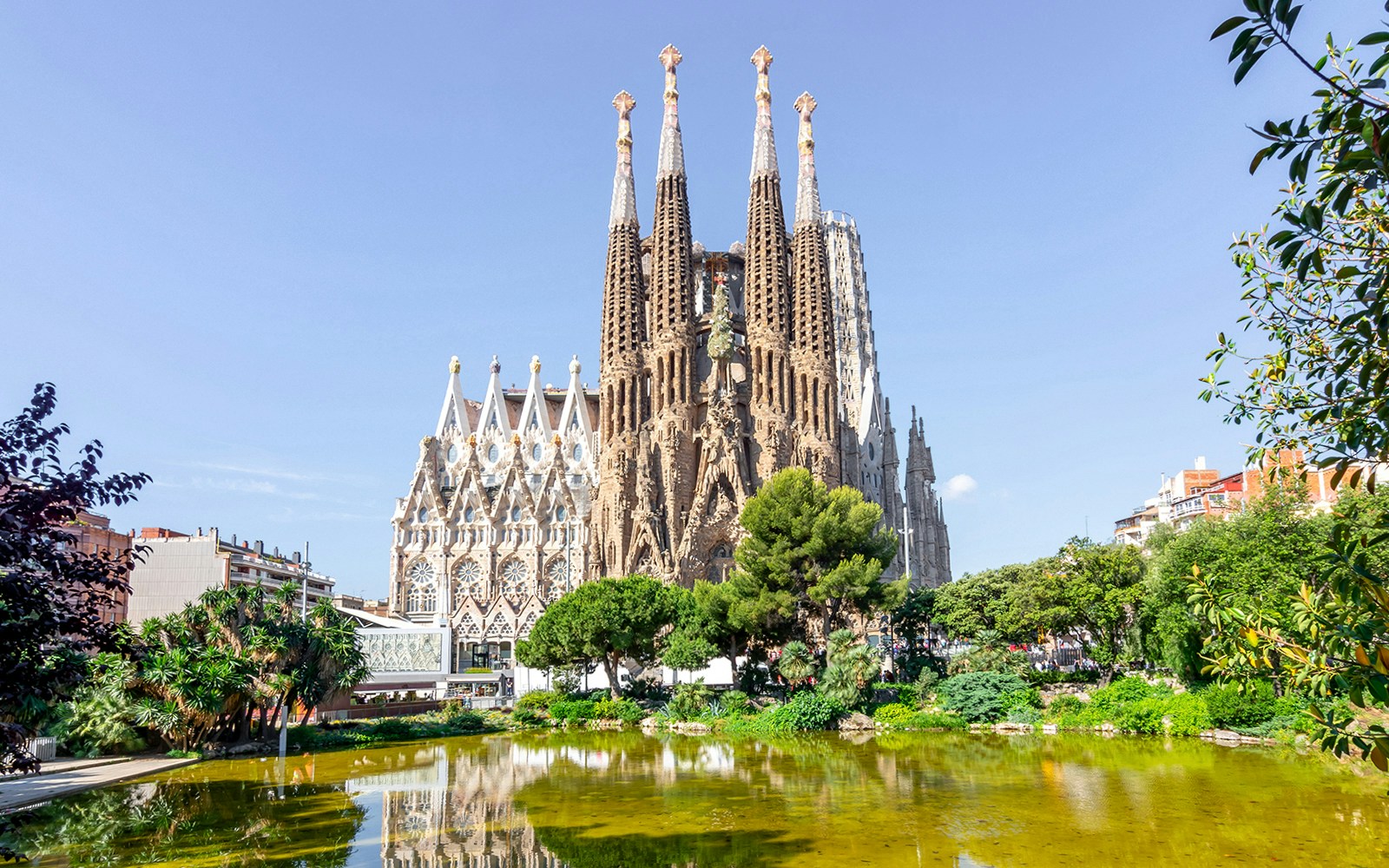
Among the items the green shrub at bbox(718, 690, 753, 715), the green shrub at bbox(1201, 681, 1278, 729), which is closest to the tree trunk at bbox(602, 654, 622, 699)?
the green shrub at bbox(718, 690, 753, 715)

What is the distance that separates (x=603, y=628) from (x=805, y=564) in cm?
816

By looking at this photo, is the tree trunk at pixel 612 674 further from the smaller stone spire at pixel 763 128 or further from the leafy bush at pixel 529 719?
the smaller stone spire at pixel 763 128

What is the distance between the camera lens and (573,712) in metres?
33.5

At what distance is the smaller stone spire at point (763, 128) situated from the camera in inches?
2381

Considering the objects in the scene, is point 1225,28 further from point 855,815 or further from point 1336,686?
point 855,815

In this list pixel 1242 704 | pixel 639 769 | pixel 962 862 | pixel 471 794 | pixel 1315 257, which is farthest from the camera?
pixel 1242 704

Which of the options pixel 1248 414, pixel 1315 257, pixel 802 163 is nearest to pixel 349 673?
pixel 1248 414

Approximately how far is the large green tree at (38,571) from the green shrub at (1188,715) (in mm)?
26258

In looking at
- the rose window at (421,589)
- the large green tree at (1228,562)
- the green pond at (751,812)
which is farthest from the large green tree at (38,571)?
the rose window at (421,589)

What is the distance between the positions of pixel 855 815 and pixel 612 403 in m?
43.9

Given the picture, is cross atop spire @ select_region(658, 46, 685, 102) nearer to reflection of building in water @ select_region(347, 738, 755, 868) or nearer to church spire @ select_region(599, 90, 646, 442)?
→ church spire @ select_region(599, 90, 646, 442)

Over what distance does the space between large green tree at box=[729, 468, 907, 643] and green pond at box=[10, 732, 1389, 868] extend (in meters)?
11.7

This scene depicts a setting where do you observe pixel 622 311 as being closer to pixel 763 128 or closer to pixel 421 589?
pixel 763 128

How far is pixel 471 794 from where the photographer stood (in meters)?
17.7
